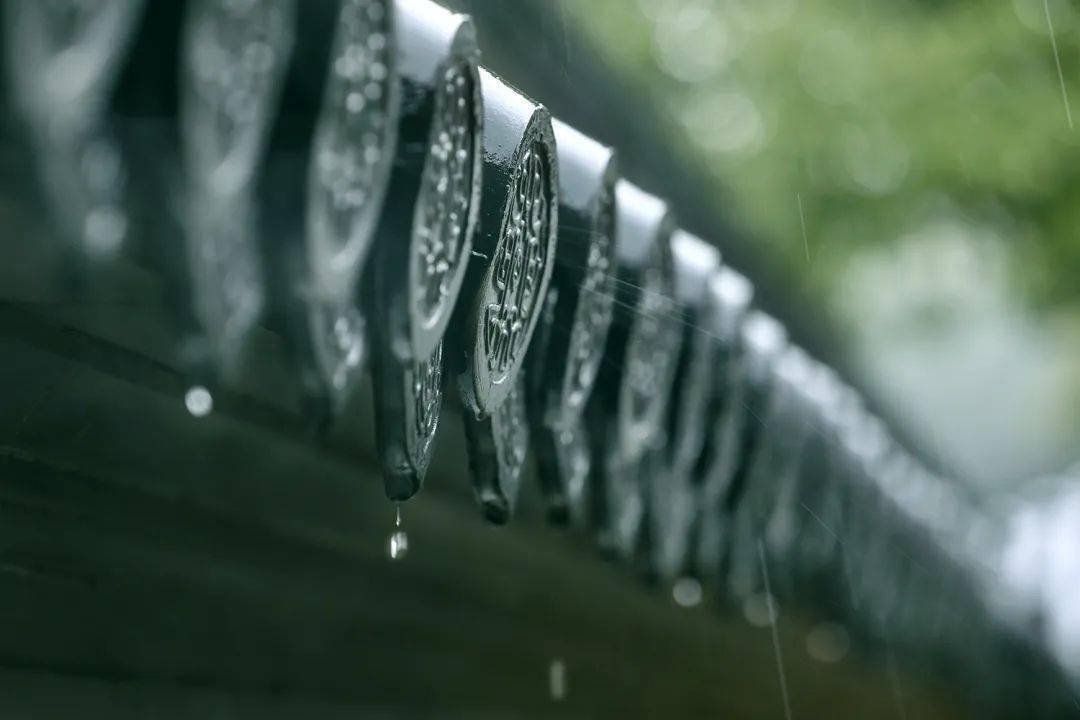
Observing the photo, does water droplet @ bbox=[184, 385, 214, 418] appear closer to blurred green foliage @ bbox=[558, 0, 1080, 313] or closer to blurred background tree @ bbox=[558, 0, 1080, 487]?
blurred green foliage @ bbox=[558, 0, 1080, 313]

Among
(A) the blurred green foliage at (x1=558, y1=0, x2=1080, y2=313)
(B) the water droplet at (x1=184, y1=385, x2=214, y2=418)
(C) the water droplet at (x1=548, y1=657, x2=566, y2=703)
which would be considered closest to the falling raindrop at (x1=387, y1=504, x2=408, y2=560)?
(B) the water droplet at (x1=184, y1=385, x2=214, y2=418)

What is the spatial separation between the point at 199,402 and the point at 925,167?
541 inches

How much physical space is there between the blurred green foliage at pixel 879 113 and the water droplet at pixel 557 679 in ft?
29.5

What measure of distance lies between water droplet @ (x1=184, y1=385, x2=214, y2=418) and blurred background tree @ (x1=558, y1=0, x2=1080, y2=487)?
1166 centimetres

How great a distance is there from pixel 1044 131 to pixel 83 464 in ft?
44.5

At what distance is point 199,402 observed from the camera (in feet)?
9.02

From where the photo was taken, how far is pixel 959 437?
49.8ft

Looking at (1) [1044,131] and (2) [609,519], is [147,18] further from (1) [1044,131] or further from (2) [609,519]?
(1) [1044,131]

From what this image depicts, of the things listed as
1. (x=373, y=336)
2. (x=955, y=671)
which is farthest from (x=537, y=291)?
(x=955, y=671)

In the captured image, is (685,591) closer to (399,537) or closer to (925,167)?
(399,537)

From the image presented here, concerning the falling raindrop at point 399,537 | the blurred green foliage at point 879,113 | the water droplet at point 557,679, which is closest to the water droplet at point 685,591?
the water droplet at point 557,679

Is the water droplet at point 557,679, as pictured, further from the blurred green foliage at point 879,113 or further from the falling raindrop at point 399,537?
the blurred green foliage at point 879,113

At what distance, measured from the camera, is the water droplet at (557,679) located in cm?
492

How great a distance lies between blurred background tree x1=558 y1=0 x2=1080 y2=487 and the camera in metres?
14.8
